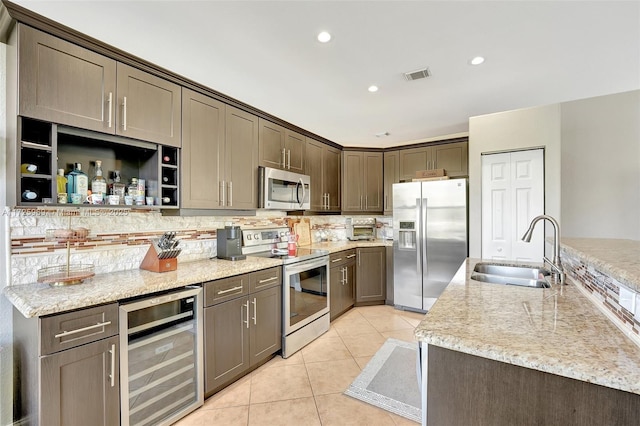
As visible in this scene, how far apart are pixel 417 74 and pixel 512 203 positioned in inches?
79.4

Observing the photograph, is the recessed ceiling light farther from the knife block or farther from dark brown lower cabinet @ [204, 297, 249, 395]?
dark brown lower cabinet @ [204, 297, 249, 395]

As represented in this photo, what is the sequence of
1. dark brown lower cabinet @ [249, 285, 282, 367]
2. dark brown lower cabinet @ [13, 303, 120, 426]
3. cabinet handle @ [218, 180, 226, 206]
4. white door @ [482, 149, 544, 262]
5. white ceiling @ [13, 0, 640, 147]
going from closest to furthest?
dark brown lower cabinet @ [13, 303, 120, 426], white ceiling @ [13, 0, 640, 147], dark brown lower cabinet @ [249, 285, 282, 367], cabinet handle @ [218, 180, 226, 206], white door @ [482, 149, 544, 262]

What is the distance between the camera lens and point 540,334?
0.97 metres

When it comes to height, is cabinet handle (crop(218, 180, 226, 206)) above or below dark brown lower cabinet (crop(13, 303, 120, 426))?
above

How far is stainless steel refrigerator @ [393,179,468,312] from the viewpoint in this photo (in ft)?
11.7

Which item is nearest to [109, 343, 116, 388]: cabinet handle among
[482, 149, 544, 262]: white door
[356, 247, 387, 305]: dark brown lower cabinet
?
[356, 247, 387, 305]: dark brown lower cabinet

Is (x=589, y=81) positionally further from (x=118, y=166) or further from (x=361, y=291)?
(x=118, y=166)

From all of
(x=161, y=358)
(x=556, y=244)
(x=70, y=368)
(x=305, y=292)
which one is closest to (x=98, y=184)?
(x=70, y=368)

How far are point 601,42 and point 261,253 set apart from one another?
3245 millimetres

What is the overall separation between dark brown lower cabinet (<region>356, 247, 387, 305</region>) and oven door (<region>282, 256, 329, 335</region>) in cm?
89

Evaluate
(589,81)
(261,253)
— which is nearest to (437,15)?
(589,81)

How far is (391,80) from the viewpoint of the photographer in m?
2.28

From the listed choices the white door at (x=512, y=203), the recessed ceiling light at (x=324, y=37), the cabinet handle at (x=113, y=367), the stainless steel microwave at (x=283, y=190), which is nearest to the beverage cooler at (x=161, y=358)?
the cabinet handle at (x=113, y=367)

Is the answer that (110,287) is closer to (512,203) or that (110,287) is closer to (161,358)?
(161,358)
